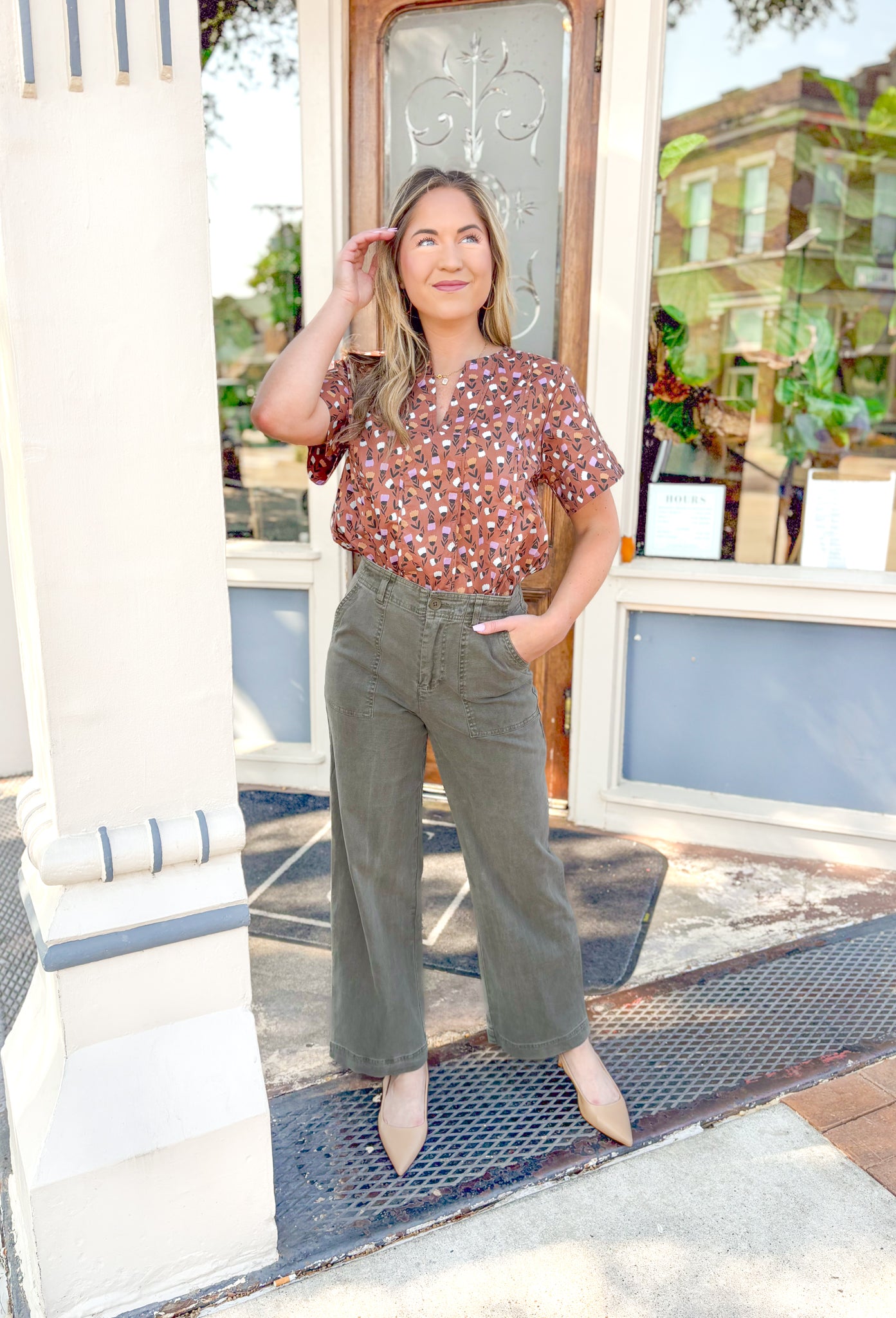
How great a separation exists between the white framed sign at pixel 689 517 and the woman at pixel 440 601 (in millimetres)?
1614

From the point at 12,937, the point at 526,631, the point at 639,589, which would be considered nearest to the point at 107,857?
the point at 526,631

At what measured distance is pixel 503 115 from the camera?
3.35 metres

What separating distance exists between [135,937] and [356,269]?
132 centimetres

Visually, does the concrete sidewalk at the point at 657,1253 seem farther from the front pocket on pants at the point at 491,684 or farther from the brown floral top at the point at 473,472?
the brown floral top at the point at 473,472

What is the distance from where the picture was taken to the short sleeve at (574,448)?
1943mm

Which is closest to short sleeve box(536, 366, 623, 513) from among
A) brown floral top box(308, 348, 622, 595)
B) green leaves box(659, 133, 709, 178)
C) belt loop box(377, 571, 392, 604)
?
brown floral top box(308, 348, 622, 595)

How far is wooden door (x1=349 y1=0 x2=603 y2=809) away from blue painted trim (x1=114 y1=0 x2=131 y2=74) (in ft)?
6.91

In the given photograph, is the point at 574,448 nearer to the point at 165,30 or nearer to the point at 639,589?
the point at 165,30

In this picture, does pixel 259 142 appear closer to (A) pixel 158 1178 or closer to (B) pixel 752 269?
(B) pixel 752 269

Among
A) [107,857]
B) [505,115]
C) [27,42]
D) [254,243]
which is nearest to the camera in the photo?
[27,42]

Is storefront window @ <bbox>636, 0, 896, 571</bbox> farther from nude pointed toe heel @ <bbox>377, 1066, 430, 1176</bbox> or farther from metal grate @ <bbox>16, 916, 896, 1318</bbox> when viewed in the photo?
nude pointed toe heel @ <bbox>377, 1066, 430, 1176</bbox>

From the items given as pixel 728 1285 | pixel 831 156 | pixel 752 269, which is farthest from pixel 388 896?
pixel 831 156

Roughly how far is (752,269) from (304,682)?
232 cm

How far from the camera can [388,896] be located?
83.4 inches
